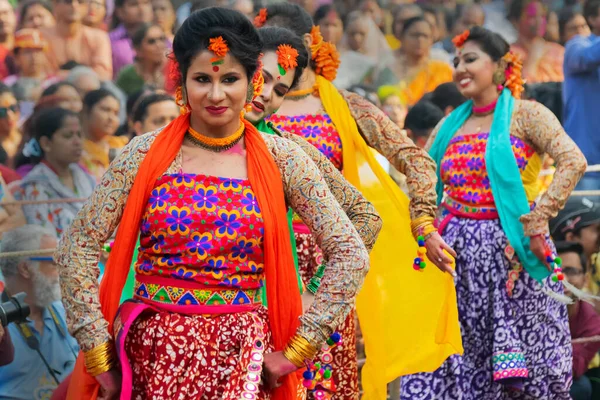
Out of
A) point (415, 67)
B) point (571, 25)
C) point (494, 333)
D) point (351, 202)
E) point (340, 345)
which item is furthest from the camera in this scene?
point (571, 25)

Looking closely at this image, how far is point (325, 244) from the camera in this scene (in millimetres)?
3084

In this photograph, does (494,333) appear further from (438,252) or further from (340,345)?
(340,345)

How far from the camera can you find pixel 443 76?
986 cm

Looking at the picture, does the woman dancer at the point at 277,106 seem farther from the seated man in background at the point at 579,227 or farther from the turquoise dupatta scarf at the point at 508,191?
the seated man in background at the point at 579,227

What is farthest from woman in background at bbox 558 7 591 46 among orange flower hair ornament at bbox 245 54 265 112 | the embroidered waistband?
orange flower hair ornament at bbox 245 54 265 112

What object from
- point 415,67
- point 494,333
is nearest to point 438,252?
point 494,333

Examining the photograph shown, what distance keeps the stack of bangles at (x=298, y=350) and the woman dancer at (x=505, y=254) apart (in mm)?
2640

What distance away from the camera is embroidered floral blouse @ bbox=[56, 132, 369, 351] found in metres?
2.93

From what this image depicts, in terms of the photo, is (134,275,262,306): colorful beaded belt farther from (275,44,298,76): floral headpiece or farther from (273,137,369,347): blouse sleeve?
(275,44,298,76): floral headpiece

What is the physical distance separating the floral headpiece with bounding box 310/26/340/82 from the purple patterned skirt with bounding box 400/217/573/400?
4.07 feet

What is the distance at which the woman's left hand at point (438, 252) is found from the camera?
15.2 feet

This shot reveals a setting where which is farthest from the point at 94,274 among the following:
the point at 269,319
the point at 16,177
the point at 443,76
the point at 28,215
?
the point at 443,76

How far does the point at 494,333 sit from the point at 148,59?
3.77 m

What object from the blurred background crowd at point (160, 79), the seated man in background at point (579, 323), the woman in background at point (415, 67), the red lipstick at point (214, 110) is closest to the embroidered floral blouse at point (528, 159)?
the seated man in background at point (579, 323)
